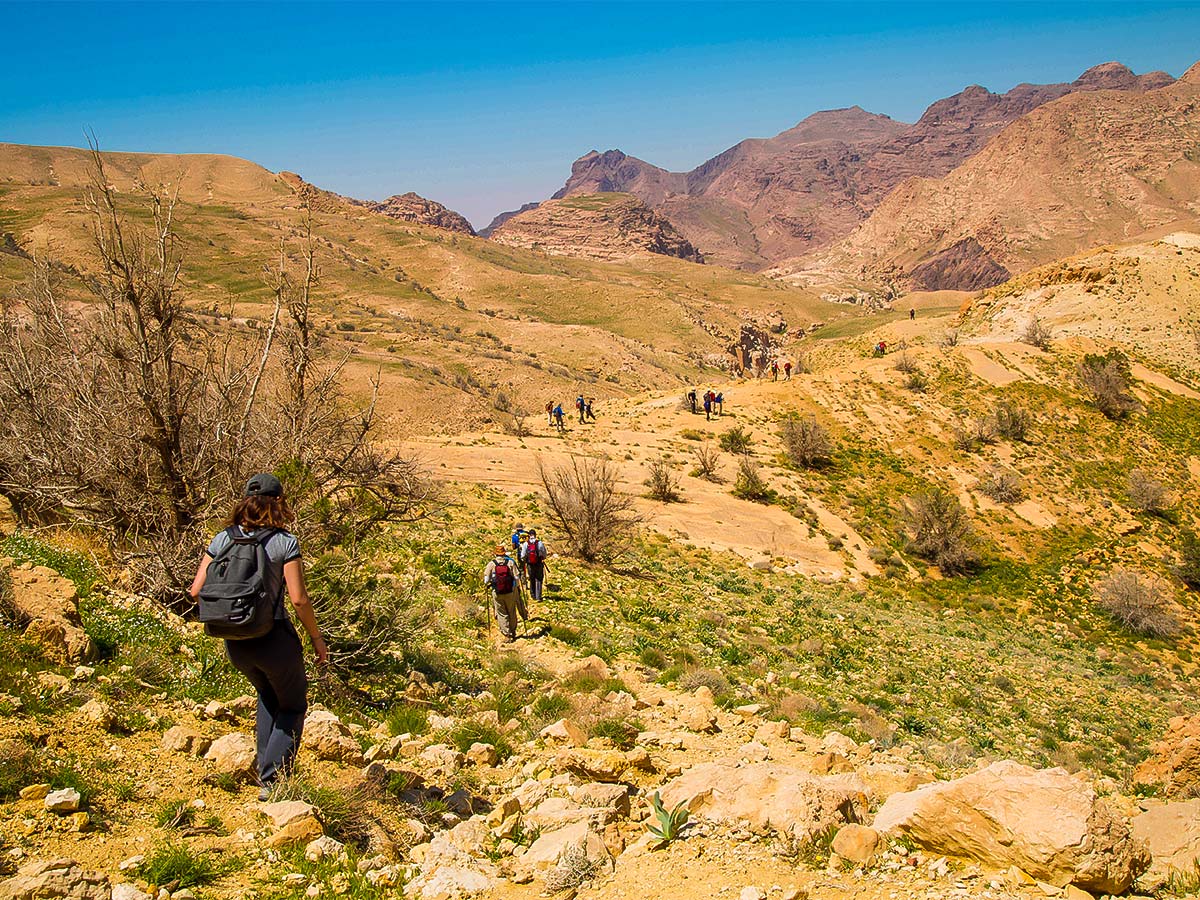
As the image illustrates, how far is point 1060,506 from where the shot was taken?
24359 mm

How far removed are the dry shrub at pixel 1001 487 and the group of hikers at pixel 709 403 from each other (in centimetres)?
1071

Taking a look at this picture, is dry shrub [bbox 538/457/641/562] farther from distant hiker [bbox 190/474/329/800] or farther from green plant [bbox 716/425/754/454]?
green plant [bbox 716/425/754/454]

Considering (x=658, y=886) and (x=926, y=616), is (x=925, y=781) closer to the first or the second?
(x=658, y=886)

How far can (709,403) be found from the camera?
97.6 ft

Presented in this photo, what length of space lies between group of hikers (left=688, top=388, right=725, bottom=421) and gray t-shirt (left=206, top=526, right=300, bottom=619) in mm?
26325

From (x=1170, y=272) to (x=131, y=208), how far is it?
83734mm

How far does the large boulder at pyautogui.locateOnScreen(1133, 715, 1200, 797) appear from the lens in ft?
23.6

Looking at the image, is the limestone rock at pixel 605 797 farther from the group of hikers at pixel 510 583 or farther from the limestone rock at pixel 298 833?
the group of hikers at pixel 510 583

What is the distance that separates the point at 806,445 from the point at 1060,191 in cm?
16853

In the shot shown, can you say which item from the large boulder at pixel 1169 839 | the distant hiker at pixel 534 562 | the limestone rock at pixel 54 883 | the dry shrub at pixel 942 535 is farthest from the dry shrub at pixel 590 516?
the limestone rock at pixel 54 883

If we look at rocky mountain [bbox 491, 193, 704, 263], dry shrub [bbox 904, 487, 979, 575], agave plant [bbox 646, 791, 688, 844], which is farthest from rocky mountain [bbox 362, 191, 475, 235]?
agave plant [bbox 646, 791, 688, 844]

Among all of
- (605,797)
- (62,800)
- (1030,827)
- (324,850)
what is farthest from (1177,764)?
(62,800)

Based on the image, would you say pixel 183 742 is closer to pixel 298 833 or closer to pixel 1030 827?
pixel 298 833

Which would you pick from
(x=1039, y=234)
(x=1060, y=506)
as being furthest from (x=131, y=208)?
(x=1039, y=234)
